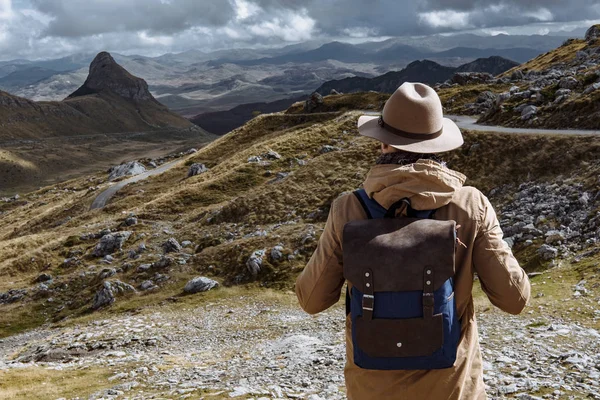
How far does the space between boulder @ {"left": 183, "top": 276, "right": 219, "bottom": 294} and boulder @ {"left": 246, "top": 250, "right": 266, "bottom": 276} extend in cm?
306

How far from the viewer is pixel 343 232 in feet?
18.0

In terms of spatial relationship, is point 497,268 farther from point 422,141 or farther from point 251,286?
point 251,286

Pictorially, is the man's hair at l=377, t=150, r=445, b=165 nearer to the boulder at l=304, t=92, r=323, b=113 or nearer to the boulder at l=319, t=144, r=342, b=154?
the boulder at l=319, t=144, r=342, b=154

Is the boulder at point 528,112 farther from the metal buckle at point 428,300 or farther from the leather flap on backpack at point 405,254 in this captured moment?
the metal buckle at point 428,300

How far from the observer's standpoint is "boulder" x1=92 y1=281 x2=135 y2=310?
4241cm

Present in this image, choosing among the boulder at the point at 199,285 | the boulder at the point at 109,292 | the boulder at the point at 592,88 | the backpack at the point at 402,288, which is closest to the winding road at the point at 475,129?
the boulder at the point at 592,88

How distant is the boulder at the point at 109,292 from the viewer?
139 ft

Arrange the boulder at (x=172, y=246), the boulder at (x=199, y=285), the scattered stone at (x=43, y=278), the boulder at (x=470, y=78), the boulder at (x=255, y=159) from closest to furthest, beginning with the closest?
the boulder at (x=199, y=285)
the boulder at (x=172, y=246)
the scattered stone at (x=43, y=278)
the boulder at (x=255, y=159)
the boulder at (x=470, y=78)

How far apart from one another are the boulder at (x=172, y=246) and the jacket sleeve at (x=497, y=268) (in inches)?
1804

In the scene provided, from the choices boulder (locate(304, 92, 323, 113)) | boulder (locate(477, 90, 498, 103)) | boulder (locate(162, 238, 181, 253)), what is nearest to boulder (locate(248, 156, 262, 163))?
boulder (locate(162, 238, 181, 253))

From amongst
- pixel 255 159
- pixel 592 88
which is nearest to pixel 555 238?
pixel 592 88

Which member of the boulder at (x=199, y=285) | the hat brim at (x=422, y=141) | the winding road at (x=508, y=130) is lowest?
the boulder at (x=199, y=285)

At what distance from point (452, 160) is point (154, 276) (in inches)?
1254

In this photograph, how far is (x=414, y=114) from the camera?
582 cm
